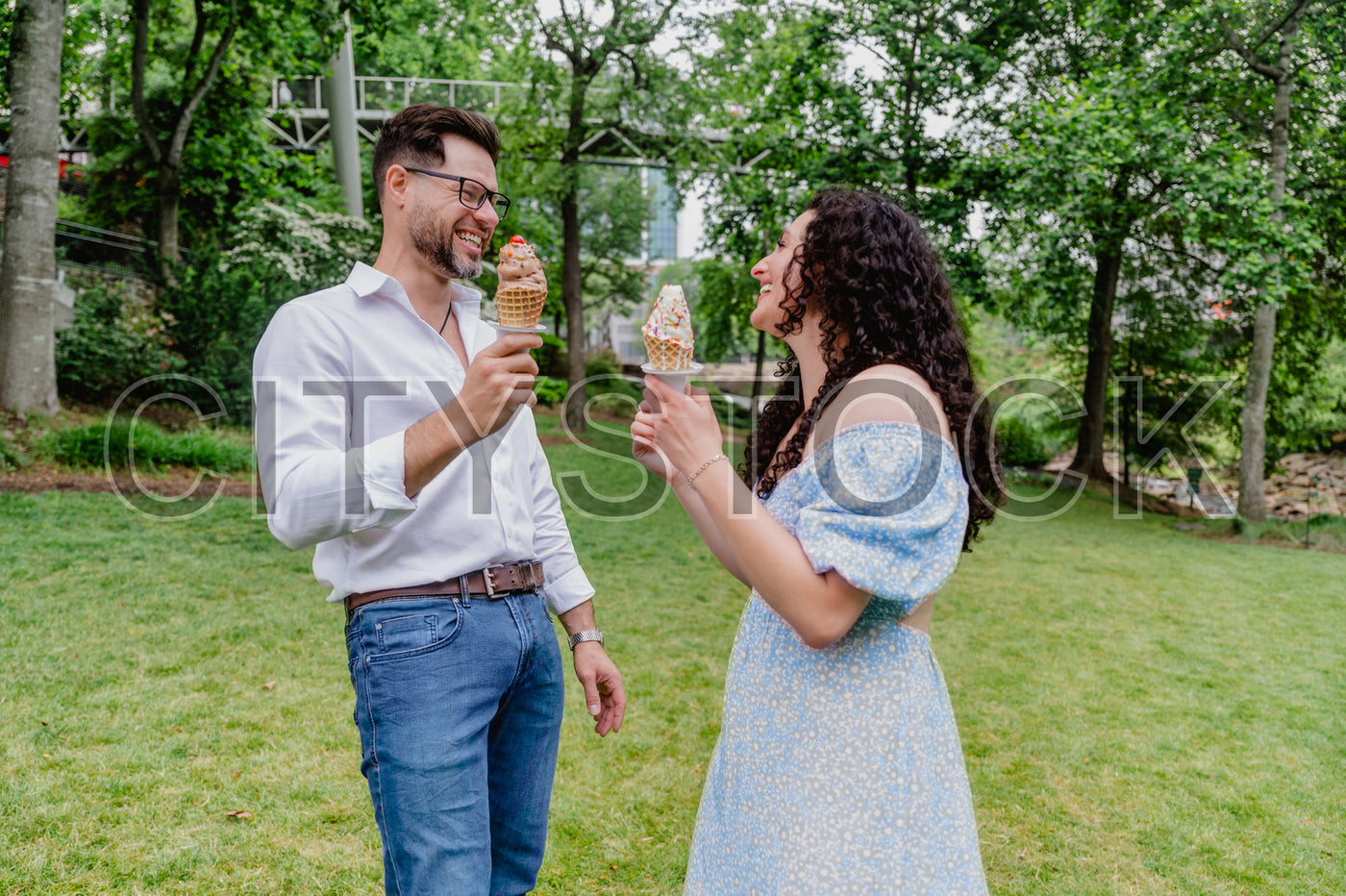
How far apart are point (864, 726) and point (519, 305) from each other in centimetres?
119

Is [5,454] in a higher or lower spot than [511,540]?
lower

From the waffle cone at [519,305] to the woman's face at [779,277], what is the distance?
51cm

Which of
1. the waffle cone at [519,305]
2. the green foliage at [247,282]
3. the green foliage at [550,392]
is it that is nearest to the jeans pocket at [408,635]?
the waffle cone at [519,305]

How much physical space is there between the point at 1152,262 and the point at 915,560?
68.9ft

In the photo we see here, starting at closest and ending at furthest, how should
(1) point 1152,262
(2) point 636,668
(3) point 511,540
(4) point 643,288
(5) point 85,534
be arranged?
1. (3) point 511,540
2. (2) point 636,668
3. (5) point 85,534
4. (1) point 1152,262
5. (4) point 643,288

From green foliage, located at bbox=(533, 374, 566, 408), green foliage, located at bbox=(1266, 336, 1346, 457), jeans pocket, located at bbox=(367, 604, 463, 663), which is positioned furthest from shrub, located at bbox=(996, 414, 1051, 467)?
jeans pocket, located at bbox=(367, 604, 463, 663)

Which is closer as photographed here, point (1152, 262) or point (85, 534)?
point (85, 534)

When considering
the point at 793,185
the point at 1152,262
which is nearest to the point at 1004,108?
the point at 793,185

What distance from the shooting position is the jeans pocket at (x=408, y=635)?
202cm

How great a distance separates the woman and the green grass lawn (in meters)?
2.40

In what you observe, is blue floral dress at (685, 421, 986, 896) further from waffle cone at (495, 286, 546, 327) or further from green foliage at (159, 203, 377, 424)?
green foliage at (159, 203, 377, 424)

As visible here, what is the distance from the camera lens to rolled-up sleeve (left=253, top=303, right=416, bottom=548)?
1819 millimetres

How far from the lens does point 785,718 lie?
1902mm

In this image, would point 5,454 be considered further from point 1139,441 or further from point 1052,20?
point 1139,441
